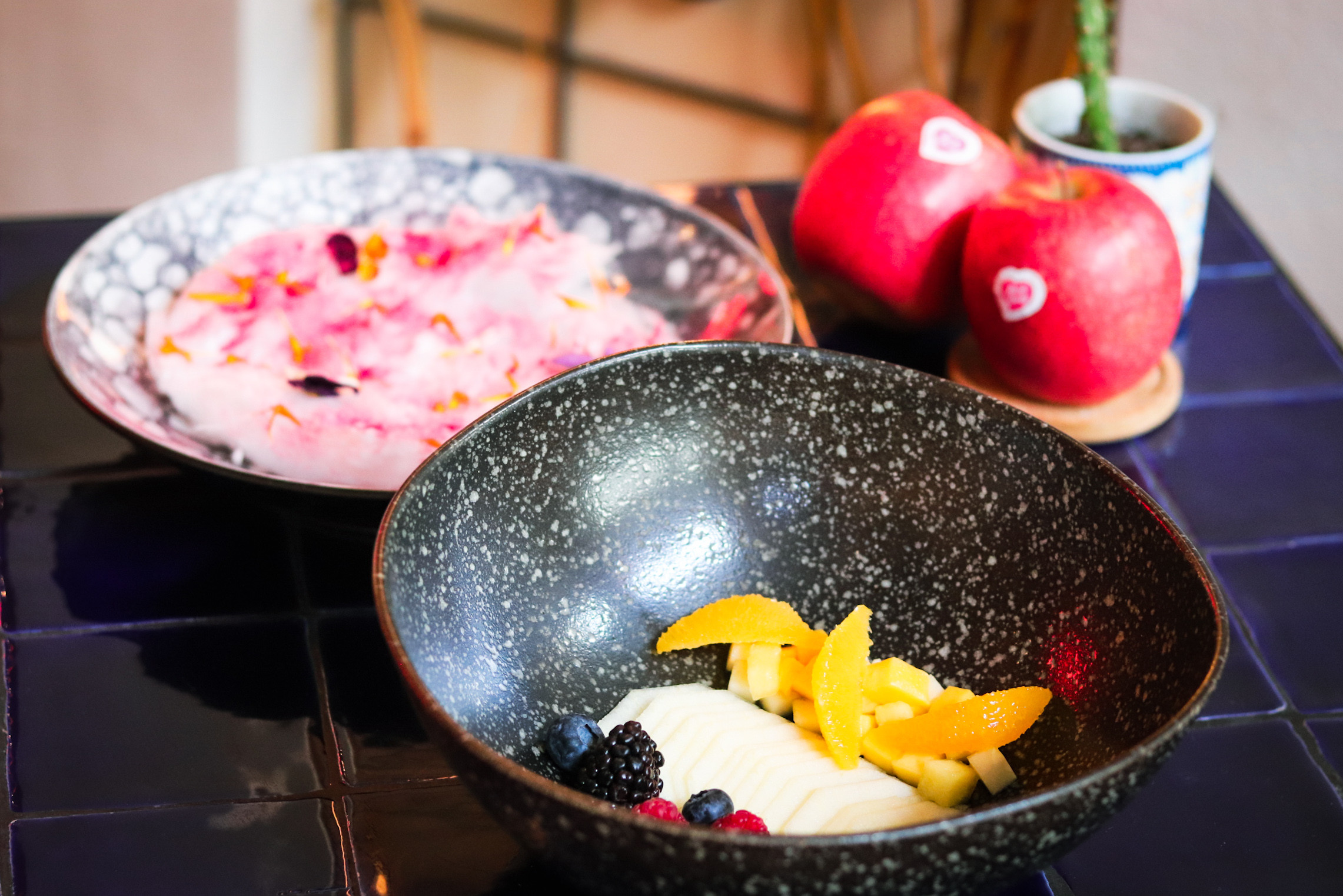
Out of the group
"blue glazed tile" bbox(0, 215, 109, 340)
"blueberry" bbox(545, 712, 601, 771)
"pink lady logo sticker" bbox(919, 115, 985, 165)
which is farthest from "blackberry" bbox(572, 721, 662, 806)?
"blue glazed tile" bbox(0, 215, 109, 340)

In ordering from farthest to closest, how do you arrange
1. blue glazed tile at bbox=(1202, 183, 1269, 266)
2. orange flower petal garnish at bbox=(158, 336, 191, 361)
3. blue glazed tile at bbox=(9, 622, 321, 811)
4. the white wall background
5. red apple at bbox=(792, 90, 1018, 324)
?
the white wall background → blue glazed tile at bbox=(1202, 183, 1269, 266) → red apple at bbox=(792, 90, 1018, 324) → orange flower petal garnish at bbox=(158, 336, 191, 361) → blue glazed tile at bbox=(9, 622, 321, 811)

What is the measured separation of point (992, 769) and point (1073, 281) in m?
0.47

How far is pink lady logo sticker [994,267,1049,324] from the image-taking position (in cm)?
102

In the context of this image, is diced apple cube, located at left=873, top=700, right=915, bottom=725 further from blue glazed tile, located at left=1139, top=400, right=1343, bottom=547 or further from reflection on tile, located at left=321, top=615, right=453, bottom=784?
blue glazed tile, located at left=1139, top=400, right=1343, bottom=547

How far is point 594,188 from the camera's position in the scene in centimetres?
123

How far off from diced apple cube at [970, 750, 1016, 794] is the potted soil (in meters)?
0.57

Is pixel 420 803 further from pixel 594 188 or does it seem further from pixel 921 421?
pixel 594 188

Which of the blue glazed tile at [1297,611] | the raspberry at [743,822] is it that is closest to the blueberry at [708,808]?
the raspberry at [743,822]

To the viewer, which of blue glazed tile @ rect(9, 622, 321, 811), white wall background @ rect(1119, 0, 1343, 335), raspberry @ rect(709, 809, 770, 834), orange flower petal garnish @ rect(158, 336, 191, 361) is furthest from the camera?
white wall background @ rect(1119, 0, 1343, 335)

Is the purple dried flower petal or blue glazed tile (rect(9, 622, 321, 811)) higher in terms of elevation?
the purple dried flower petal

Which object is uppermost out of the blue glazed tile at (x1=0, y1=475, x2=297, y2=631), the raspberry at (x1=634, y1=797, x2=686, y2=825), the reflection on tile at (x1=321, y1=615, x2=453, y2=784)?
the raspberry at (x1=634, y1=797, x2=686, y2=825)

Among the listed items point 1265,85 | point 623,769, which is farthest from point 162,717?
point 1265,85

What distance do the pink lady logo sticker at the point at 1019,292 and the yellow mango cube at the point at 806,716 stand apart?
450mm

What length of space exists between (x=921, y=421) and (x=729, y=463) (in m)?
0.13
